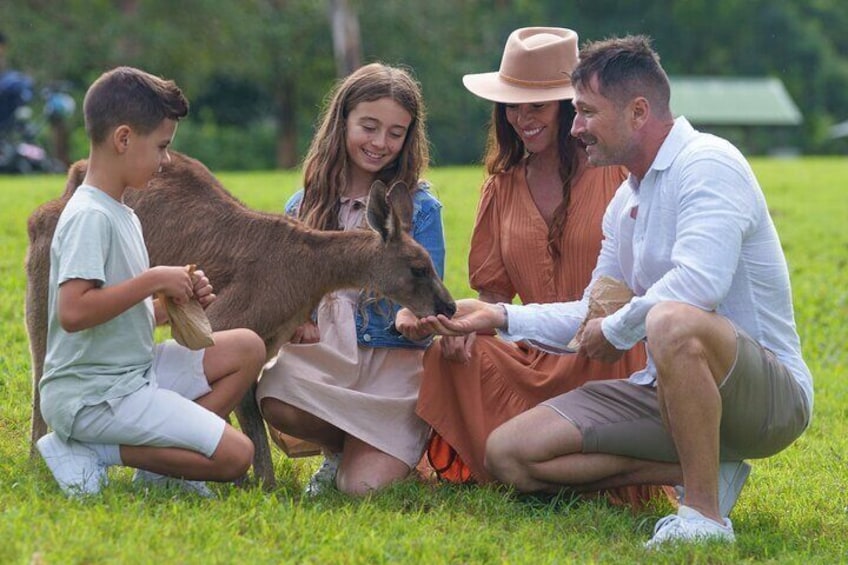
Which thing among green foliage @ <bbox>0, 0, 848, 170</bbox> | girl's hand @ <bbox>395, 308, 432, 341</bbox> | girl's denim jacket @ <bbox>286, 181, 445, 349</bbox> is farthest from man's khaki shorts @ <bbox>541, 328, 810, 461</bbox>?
green foliage @ <bbox>0, 0, 848, 170</bbox>

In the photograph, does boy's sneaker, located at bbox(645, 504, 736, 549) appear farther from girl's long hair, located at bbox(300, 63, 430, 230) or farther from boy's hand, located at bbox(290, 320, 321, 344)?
girl's long hair, located at bbox(300, 63, 430, 230)

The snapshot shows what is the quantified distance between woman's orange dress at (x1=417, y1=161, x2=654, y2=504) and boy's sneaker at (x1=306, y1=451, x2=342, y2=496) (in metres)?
0.49

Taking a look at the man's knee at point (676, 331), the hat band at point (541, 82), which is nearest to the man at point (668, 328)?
the man's knee at point (676, 331)

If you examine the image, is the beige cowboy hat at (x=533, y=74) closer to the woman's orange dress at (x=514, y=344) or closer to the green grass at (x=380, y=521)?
the woman's orange dress at (x=514, y=344)

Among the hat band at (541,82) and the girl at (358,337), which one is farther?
the hat band at (541,82)

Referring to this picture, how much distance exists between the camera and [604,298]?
5.88 m

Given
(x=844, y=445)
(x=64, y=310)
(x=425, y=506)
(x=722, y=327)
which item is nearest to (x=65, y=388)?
(x=64, y=310)

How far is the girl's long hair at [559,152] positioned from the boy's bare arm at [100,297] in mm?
2199

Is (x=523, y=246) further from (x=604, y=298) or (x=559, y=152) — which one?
(x=604, y=298)

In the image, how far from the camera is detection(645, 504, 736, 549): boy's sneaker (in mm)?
5172

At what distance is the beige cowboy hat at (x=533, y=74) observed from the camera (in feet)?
21.7

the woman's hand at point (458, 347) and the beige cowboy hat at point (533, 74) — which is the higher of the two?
the beige cowboy hat at point (533, 74)

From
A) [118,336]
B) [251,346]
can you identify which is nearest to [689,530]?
[251,346]

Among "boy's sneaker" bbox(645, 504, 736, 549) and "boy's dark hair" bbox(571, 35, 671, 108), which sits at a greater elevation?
"boy's dark hair" bbox(571, 35, 671, 108)
